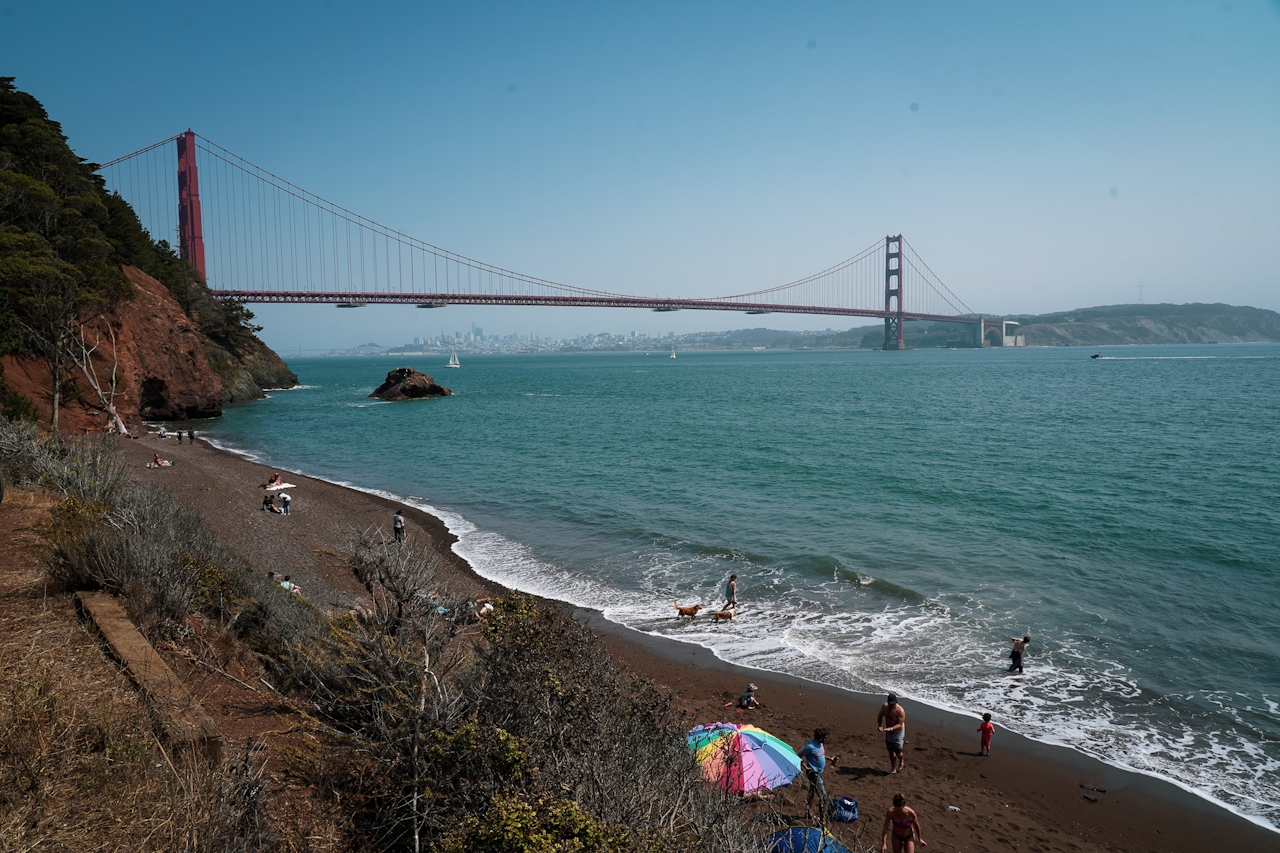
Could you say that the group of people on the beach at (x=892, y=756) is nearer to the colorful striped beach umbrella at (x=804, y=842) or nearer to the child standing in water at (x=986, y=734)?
the child standing in water at (x=986, y=734)

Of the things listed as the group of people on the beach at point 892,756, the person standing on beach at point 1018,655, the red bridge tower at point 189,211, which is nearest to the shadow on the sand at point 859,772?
the group of people on the beach at point 892,756

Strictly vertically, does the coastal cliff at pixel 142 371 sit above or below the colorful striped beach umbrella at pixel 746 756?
above

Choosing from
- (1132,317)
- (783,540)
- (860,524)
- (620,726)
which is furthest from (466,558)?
(1132,317)

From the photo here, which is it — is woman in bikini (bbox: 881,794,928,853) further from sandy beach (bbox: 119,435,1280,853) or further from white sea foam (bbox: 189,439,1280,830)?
white sea foam (bbox: 189,439,1280,830)

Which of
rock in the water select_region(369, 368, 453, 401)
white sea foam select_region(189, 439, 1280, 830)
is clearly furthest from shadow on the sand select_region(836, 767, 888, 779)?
rock in the water select_region(369, 368, 453, 401)

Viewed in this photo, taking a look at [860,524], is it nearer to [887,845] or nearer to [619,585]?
[619,585]

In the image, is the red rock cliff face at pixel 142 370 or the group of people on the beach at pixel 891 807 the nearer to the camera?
the group of people on the beach at pixel 891 807

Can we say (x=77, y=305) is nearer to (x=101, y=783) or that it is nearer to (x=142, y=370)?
(x=142, y=370)
